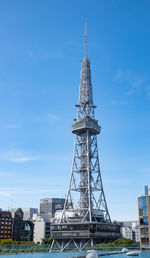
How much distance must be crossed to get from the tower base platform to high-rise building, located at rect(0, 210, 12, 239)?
166 ft

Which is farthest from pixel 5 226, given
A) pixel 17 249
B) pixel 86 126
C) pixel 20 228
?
pixel 17 249

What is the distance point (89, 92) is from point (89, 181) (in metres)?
53.1

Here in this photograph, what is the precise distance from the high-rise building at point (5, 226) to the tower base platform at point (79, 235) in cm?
5048

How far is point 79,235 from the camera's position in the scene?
→ 130 meters

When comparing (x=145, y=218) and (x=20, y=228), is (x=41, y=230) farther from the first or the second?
(x=145, y=218)

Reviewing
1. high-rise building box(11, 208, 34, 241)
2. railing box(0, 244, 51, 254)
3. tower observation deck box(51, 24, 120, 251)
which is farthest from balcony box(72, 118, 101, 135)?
high-rise building box(11, 208, 34, 241)

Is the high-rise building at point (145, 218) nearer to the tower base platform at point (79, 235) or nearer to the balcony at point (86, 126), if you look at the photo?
the tower base platform at point (79, 235)

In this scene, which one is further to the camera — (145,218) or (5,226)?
(5,226)

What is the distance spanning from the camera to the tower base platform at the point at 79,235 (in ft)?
420

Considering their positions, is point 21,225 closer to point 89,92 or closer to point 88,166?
point 88,166

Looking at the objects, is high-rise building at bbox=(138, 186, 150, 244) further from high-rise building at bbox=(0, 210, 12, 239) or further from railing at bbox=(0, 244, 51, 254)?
high-rise building at bbox=(0, 210, 12, 239)

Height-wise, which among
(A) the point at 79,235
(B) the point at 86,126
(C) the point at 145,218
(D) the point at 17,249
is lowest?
(A) the point at 79,235

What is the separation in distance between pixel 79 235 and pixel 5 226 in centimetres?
6674

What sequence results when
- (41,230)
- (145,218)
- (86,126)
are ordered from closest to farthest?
(145,218) < (86,126) < (41,230)
